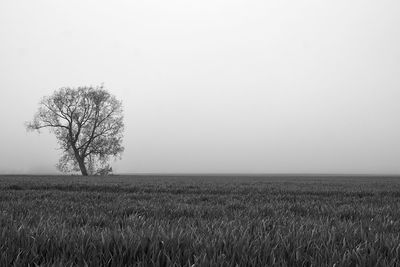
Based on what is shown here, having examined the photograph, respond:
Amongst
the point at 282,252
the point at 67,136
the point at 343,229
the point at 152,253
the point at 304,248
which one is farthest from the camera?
the point at 67,136

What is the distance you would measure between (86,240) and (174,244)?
92 centimetres

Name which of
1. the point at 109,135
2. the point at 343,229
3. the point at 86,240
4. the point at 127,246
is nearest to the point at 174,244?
the point at 127,246

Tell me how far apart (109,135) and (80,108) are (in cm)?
666

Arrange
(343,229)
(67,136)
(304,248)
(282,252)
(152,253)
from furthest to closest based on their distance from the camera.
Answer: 1. (67,136)
2. (343,229)
3. (304,248)
4. (282,252)
5. (152,253)

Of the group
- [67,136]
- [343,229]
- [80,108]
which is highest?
[80,108]

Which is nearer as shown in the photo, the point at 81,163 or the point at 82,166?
the point at 81,163

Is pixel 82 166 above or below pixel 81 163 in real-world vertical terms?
below

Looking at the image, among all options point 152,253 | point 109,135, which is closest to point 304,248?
point 152,253

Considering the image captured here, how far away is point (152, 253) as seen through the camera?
9.56 ft

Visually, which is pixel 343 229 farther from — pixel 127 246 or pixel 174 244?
pixel 127 246

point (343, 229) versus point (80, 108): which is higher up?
point (80, 108)

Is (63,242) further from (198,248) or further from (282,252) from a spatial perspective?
(282,252)

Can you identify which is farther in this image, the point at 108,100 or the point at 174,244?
the point at 108,100

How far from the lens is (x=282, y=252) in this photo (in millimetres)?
3123
